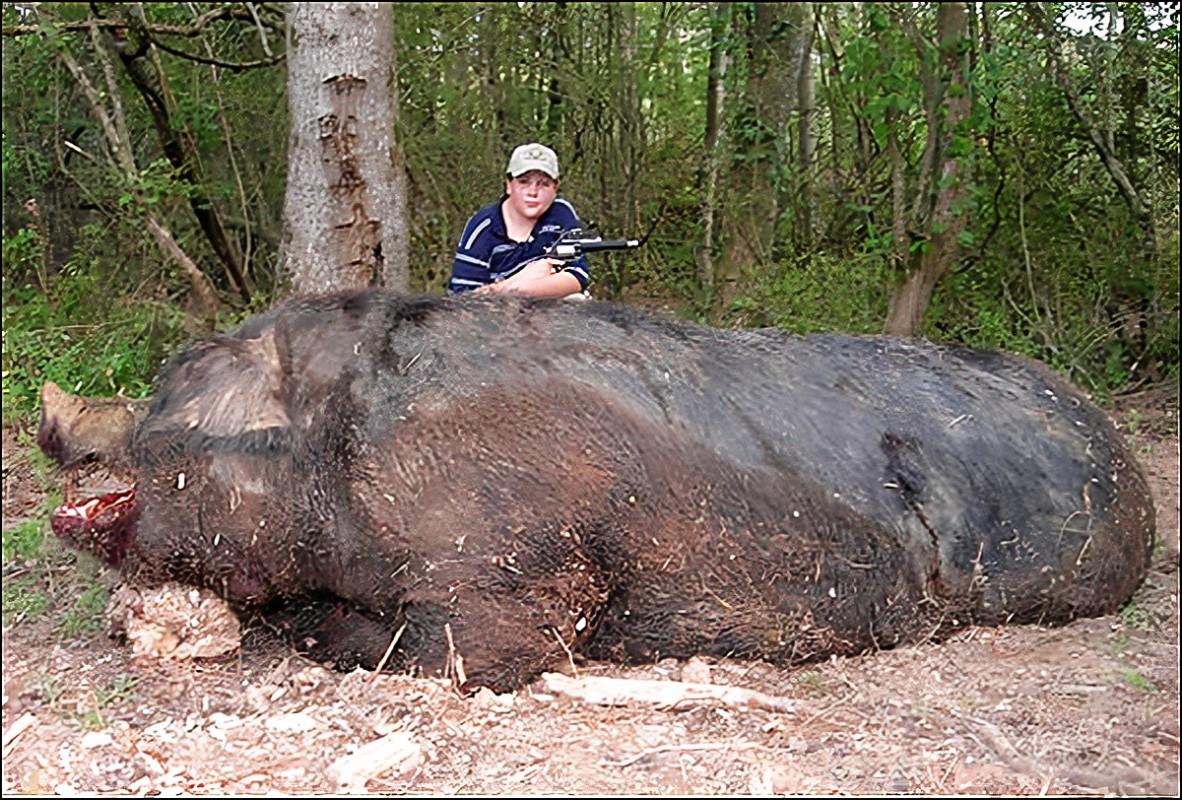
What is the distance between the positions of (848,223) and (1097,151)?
7.44 feet

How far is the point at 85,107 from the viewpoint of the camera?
29.6 ft

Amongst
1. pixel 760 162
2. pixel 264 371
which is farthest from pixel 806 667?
pixel 760 162

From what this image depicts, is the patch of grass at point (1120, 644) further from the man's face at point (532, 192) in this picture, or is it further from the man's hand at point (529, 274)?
the man's face at point (532, 192)

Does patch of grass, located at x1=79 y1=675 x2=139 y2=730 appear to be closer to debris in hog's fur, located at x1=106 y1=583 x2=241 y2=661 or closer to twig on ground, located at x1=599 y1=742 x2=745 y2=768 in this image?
debris in hog's fur, located at x1=106 y1=583 x2=241 y2=661

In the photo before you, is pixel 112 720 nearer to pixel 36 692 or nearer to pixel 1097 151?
pixel 36 692

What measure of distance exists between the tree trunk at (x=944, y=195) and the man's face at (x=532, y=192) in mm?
2662

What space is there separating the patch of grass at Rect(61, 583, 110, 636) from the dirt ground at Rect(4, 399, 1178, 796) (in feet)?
0.11

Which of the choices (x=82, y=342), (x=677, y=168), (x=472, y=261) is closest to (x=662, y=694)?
(x=472, y=261)

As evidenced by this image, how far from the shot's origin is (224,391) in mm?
3785

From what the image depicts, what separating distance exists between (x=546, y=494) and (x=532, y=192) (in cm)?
233

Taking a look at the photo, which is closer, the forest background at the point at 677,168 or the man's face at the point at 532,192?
the man's face at the point at 532,192

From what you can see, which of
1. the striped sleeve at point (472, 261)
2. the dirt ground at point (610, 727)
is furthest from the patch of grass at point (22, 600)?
the striped sleeve at point (472, 261)

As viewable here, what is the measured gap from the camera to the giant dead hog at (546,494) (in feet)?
11.8

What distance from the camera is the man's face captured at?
18.5ft
